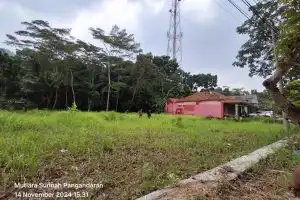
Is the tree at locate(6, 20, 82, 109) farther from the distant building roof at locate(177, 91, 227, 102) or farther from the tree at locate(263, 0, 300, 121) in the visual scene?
the tree at locate(263, 0, 300, 121)

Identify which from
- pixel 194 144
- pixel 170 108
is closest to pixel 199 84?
pixel 170 108

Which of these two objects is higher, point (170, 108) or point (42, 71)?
point (42, 71)

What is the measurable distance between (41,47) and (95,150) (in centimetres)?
2891

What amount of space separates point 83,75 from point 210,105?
15164 mm

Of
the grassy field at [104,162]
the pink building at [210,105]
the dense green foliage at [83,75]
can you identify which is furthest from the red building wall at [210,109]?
the grassy field at [104,162]

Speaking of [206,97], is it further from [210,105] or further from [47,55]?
[47,55]

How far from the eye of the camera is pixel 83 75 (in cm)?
3594

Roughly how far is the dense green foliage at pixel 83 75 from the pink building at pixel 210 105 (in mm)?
3477

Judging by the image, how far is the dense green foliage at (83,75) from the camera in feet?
103

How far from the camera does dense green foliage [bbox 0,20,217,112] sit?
→ 3152 cm

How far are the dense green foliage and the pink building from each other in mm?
3477

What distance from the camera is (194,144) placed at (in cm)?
732

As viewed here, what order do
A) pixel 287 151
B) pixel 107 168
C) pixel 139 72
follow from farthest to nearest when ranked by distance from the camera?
pixel 139 72, pixel 287 151, pixel 107 168

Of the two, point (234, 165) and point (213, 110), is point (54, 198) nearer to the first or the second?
point (234, 165)
